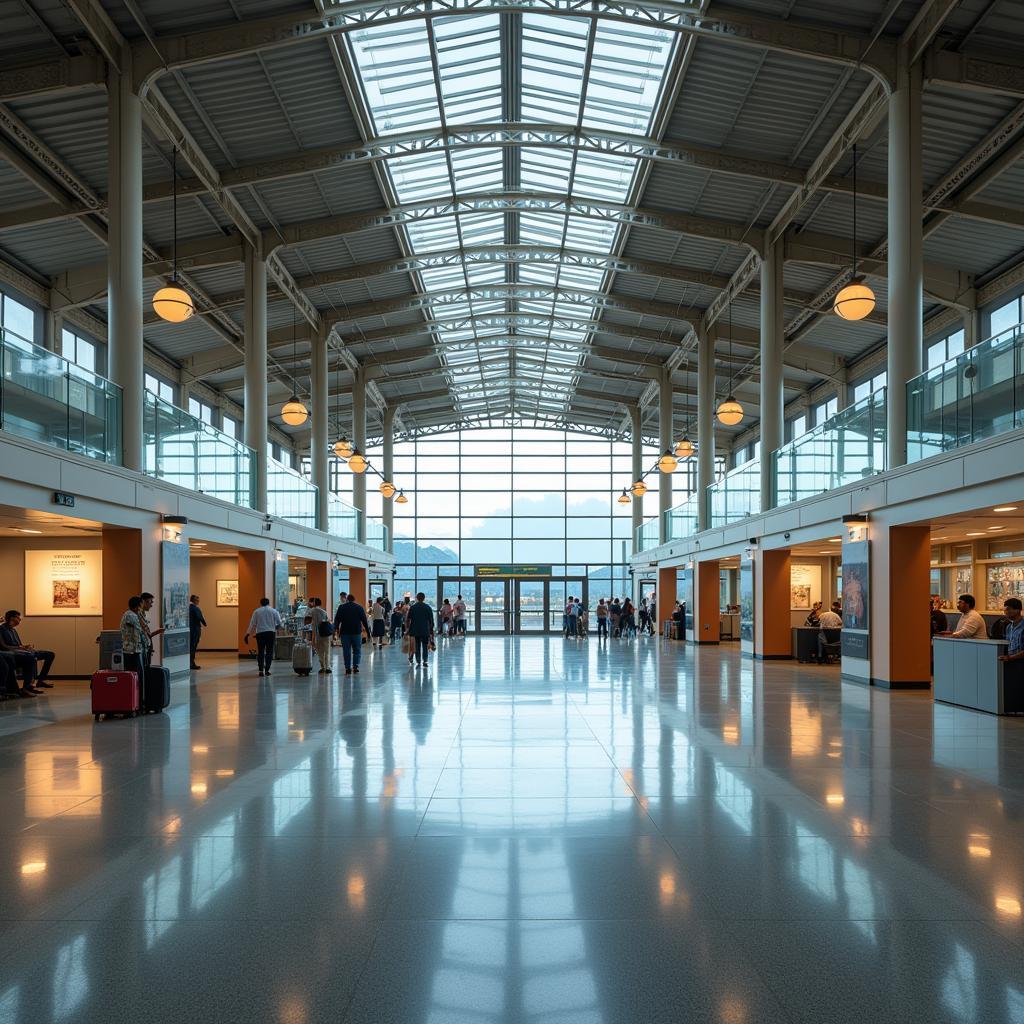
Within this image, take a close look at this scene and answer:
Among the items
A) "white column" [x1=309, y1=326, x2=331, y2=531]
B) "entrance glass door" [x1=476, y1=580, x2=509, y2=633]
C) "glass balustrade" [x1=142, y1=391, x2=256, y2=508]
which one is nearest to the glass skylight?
"white column" [x1=309, y1=326, x2=331, y2=531]

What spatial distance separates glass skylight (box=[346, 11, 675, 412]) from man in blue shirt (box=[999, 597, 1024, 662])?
1008 cm

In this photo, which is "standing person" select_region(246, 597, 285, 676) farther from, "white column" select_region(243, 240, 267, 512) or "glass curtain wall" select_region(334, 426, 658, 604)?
"glass curtain wall" select_region(334, 426, 658, 604)

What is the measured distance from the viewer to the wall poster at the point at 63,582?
1708 centimetres

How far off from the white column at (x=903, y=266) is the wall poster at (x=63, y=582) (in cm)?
1392

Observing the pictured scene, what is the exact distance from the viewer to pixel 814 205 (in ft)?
65.1

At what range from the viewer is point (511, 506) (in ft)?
A: 148

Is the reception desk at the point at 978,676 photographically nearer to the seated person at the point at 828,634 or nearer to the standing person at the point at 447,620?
the seated person at the point at 828,634

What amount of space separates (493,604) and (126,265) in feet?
102

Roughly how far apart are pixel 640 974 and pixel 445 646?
26.2 meters

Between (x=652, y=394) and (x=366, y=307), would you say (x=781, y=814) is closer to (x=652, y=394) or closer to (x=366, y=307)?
(x=366, y=307)

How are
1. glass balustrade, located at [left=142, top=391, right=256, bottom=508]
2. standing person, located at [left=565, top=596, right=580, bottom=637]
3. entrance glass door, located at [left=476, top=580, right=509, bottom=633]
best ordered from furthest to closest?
1. entrance glass door, located at [left=476, top=580, right=509, bottom=633]
2. standing person, located at [left=565, top=596, right=580, bottom=637]
3. glass balustrade, located at [left=142, top=391, right=256, bottom=508]

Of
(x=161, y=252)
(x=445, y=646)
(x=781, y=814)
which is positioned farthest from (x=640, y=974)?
(x=445, y=646)

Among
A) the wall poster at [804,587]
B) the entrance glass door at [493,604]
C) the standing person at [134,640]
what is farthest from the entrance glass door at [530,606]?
the standing person at [134,640]

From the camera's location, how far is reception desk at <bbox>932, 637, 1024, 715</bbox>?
38.4 ft
